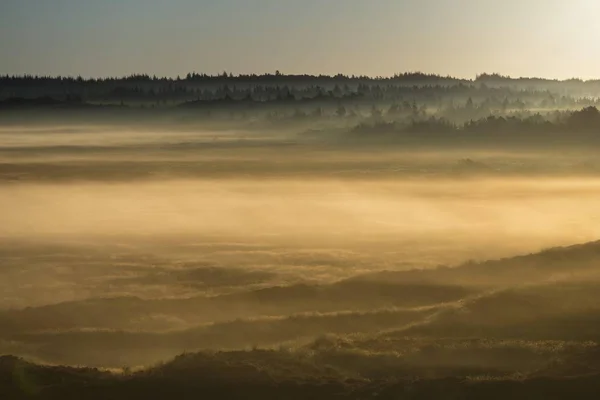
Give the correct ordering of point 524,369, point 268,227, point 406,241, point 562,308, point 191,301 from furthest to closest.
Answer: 1. point 268,227
2. point 406,241
3. point 191,301
4. point 562,308
5. point 524,369

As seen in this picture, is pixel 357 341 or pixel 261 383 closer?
pixel 261 383

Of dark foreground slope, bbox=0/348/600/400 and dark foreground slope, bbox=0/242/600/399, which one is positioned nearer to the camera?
dark foreground slope, bbox=0/348/600/400

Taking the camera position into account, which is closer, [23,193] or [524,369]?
[524,369]

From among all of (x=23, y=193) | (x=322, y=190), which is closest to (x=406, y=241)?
(x=322, y=190)

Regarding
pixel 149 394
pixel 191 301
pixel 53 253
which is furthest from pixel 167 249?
pixel 149 394

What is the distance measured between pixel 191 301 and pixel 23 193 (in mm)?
74443

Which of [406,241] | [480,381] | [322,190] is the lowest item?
[480,381]

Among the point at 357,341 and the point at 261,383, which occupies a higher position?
the point at 357,341

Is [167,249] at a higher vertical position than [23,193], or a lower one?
lower

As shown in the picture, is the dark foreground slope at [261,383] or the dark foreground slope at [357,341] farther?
the dark foreground slope at [357,341]

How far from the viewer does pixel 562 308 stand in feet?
78.7

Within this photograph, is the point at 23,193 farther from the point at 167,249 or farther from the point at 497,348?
the point at 497,348

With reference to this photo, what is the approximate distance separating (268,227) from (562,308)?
3603 cm

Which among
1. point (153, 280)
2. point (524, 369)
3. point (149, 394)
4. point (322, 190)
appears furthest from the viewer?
point (322, 190)
